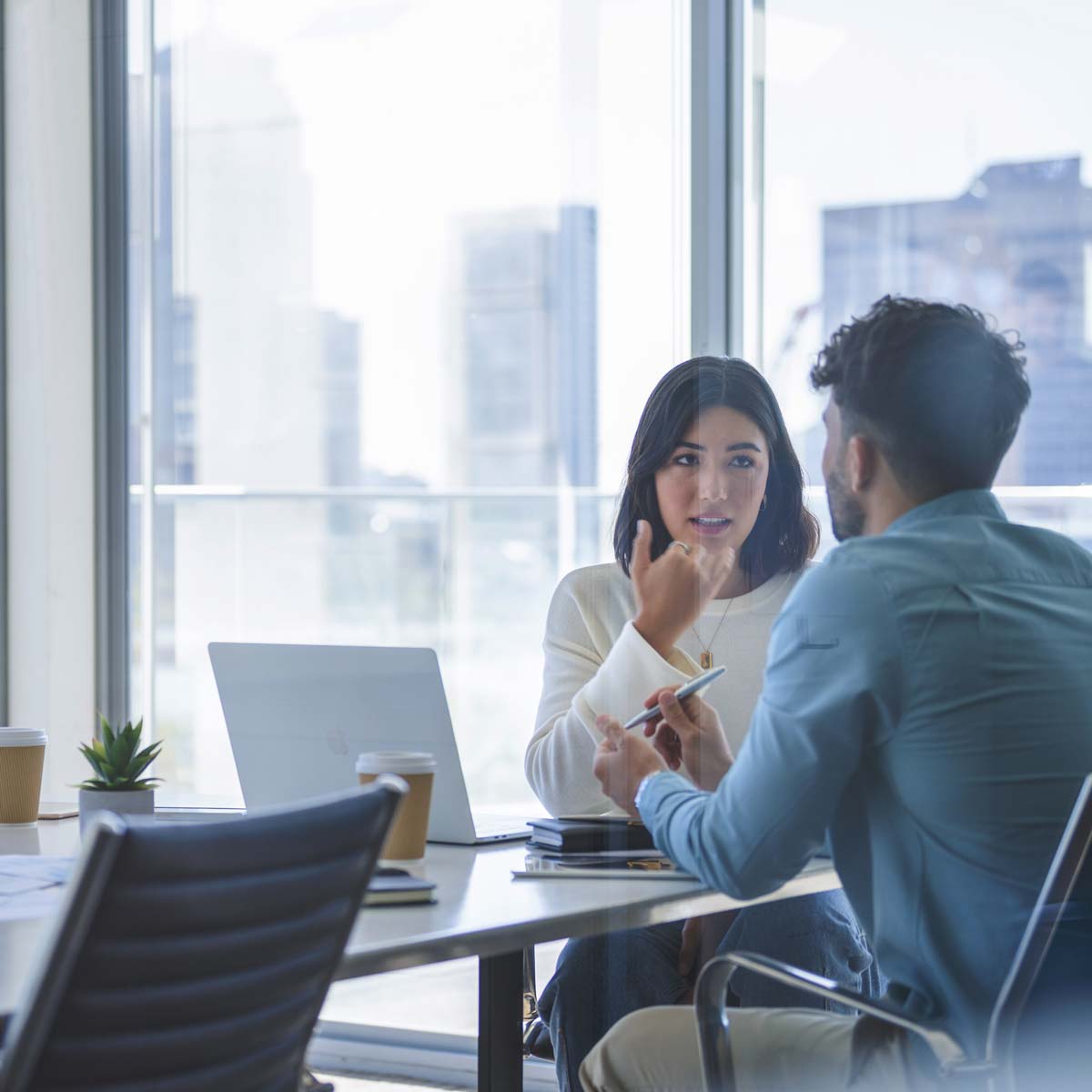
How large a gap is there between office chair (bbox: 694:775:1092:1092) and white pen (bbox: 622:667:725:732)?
0.45 meters

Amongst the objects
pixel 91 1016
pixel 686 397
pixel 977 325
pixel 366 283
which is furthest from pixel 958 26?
pixel 366 283

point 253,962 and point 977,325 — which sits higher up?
point 977,325

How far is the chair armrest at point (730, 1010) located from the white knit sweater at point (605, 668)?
26 cm

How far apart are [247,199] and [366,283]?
1.27 ft

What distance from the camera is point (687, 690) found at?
1.91 m

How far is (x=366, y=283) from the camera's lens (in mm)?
3887

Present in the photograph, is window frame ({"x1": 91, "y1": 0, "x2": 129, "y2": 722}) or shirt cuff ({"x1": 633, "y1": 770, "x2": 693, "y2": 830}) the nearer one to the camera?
shirt cuff ({"x1": 633, "y1": 770, "x2": 693, "y2": 830})

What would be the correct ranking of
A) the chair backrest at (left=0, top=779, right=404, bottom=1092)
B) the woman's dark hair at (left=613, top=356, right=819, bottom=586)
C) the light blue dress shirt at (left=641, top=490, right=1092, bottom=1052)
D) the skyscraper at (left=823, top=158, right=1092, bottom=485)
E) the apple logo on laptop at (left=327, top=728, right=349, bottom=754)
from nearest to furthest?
the chair backrest at (left=0, top=779, right=404, bottom=1092)
the light blue dress shirt at (left=641, top=490, right=1092, bottom=1052)
the skyscraper at (left=823, top=158, right=1092, bottom=485)
the woman's dark hair at (left=613, top=356, right=819, bottom=586)
the apple logo on laptop at (left=327, top=728, right=349, bottom=754)

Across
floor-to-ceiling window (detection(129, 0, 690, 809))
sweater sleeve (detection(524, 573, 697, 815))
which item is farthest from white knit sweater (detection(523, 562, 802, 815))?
floor-to-ceiling window (detection(129, 0, 690, 809))

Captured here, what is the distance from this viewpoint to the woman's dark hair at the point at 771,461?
1.86 m

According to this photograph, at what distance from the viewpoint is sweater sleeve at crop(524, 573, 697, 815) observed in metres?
1.97

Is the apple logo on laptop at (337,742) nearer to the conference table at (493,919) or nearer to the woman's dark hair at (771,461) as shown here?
the conference table at (493,919)

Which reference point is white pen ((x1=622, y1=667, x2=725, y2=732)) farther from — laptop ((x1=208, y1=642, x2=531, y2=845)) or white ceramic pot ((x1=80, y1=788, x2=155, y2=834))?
white ceramic pot ((x1=80, y1=788, x2=155, y2=834))

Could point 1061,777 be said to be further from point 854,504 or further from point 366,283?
point 366,283
